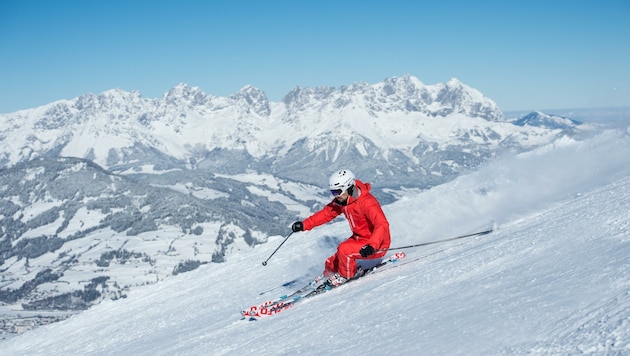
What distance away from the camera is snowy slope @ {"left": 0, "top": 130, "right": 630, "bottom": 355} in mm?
5969

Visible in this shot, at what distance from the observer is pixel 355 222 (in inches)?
516

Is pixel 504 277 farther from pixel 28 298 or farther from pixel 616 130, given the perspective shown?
pixel 28 298

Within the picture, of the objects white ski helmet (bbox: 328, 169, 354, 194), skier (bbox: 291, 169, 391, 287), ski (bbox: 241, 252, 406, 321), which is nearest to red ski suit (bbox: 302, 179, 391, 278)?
skier (bbox: 291, 169, 391, 287)

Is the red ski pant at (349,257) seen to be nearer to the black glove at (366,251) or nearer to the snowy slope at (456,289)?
the snowy slope at (456,289)

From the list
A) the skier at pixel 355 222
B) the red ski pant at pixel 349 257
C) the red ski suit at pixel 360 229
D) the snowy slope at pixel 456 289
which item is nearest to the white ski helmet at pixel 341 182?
the skier at pixel 355 222

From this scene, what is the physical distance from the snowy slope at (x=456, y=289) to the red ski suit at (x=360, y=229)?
67 cm

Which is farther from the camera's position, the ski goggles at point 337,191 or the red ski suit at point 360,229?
the ski goggles at point 337,191

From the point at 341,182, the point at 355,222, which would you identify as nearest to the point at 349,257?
the point at 355,222

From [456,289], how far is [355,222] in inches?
186

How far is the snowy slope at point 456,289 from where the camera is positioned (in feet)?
19.6

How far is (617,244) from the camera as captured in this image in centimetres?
796

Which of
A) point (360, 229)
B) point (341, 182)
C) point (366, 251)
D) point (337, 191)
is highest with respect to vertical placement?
point (341, 182)

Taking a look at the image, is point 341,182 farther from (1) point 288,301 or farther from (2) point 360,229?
(1) point 288,301

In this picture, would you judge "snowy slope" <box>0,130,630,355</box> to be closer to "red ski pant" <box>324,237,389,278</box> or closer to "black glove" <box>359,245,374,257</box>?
"red ski pant" <box>324,237,389,278</box>
